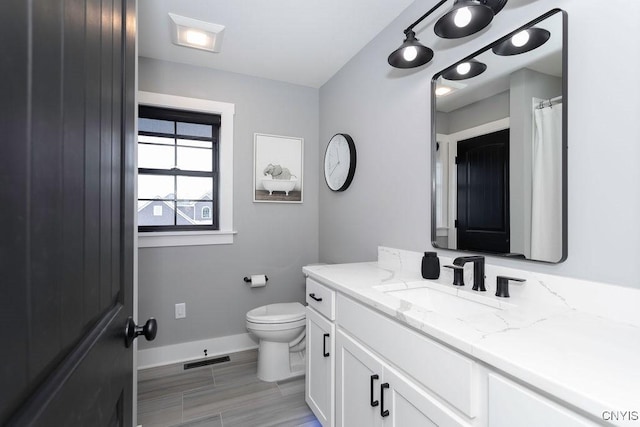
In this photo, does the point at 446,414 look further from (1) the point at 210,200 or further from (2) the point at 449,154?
(1) the point at 210,200

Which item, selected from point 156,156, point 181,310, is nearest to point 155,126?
point 156,156

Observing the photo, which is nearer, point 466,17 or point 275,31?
point 466,17

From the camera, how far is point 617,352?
2.42 ft

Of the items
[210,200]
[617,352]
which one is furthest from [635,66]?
[210,200]

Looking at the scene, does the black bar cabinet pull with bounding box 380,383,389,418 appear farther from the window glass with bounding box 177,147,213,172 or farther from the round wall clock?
the window glass with bounding box 177,147,213,172

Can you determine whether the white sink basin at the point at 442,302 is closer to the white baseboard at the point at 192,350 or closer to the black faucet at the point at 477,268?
the black faucet at the point at 477,268

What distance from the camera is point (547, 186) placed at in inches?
45.0

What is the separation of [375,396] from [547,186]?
1054 millimetres

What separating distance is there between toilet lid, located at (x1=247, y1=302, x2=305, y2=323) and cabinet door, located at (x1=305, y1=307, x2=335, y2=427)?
0.36 m

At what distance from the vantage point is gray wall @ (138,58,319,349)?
Result: 2412 millimetres

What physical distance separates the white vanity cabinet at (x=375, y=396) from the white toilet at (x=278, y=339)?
75 cm

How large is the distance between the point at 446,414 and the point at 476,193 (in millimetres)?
977

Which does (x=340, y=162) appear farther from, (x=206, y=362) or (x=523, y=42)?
(x=206, y=362)
